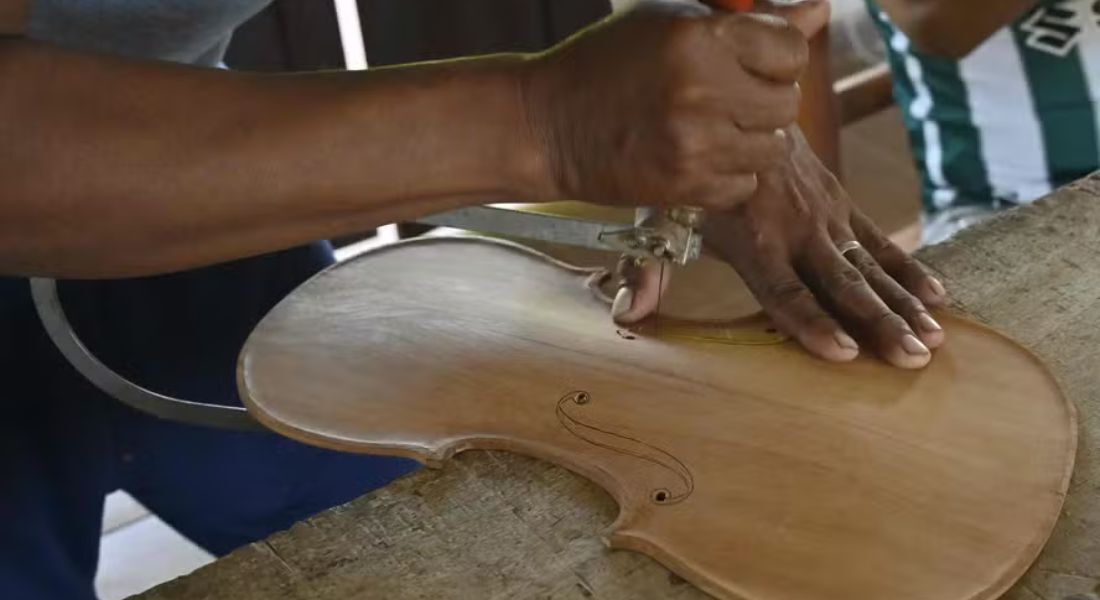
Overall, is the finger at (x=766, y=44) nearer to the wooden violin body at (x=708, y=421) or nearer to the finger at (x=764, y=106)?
the finger at (x=764, y=106)

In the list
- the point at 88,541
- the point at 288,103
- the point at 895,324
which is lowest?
the point at 88,541

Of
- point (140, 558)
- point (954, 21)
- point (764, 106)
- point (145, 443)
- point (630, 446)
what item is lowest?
point (140, 558)

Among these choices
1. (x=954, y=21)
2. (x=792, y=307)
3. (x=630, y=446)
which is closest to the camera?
(x=630, y=446)

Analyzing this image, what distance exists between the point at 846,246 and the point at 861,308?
9 centimetres

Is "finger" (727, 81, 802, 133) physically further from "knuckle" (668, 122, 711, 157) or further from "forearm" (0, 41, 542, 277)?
"forearm" (0, 41, 542, 277)

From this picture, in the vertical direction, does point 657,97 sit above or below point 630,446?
above

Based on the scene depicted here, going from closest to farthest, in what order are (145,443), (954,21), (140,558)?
(145,443), (954,21), (140,558)

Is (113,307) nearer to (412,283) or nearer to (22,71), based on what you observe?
(412,283)

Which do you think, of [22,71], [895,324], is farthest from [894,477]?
[22,71]

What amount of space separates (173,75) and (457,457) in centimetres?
31

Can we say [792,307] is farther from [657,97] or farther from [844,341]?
[657,97]

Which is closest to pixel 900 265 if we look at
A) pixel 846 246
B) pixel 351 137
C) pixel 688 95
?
pixel 846 246

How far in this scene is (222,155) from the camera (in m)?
0.69

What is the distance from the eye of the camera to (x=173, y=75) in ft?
2.29
